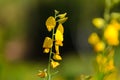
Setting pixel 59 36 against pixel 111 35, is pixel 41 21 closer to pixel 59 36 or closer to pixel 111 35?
pixel 111 35

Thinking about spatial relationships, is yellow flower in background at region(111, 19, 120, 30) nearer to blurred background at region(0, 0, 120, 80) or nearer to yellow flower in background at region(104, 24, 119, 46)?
yellow flower in background at region(104, 24, 119, 46)

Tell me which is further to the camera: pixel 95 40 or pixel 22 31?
pixel 22 31

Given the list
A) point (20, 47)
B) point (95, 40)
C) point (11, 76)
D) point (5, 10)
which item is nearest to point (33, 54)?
point (20, 47)

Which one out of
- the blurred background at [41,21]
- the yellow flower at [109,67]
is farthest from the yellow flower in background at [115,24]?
the blurred background at [41,21]

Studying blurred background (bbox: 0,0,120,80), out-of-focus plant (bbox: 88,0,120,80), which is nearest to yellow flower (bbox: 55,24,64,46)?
out-of-focus plant (bbox: 88,0,120,80)

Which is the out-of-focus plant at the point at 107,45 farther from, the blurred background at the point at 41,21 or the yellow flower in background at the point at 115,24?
the blurred background at the point at 41,21

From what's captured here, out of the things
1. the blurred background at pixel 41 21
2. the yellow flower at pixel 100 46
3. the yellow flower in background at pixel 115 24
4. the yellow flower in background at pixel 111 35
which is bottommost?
the blurred background at pixel 41 21

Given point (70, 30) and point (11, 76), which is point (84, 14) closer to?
point (70, 30)

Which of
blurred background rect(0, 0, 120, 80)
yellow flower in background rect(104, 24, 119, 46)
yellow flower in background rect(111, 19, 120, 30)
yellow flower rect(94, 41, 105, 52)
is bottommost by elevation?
blurred background rect(0, 0, 120, 80)
